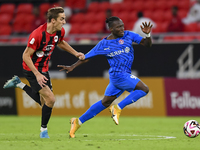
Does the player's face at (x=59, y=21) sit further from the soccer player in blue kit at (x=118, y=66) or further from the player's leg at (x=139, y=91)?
the player's leg at (x=139, y=91)

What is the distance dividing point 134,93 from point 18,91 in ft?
24.4

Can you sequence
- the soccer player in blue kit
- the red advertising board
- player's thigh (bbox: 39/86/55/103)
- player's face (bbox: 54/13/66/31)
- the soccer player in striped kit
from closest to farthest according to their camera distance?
the soccer player in striped kit < player's face (bbox: 54/13/66/31) < player's thigh (bbox: 39/86/55/103) < the soccer player in blue kit < the red advertising board

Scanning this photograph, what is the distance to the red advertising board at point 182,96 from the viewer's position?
44.9 feet

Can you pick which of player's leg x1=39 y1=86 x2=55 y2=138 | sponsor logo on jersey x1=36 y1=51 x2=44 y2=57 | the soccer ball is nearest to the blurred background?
the soccer ball

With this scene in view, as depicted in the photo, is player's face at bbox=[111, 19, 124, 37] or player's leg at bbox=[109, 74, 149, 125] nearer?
player's leg at bbox=[109, 74, 149, 125]

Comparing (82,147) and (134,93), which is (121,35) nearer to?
(134,93)

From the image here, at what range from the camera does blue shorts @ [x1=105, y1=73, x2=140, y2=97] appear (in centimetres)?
831

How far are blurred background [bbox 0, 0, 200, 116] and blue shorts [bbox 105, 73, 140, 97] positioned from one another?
5.72 m

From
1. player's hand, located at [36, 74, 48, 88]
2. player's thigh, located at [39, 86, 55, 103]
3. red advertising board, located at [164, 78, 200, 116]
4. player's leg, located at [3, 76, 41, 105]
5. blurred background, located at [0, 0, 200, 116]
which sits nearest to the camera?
player's hand, located at [36, 74, 48, 88]

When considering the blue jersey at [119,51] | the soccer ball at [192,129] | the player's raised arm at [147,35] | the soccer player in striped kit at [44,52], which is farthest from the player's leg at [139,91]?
the soccer player in striped kit at [44,52]

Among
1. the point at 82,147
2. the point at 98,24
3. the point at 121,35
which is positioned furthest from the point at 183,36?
the point at 82,147

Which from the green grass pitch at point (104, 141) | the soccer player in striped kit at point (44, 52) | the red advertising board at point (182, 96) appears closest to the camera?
the green grass pitch at point (104, 141)

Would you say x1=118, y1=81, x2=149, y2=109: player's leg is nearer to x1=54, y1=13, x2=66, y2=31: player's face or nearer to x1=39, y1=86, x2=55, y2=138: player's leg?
x1=39, y1=86, x2=55, y2=138: player's leg

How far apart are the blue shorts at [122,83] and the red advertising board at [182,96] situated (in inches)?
223
